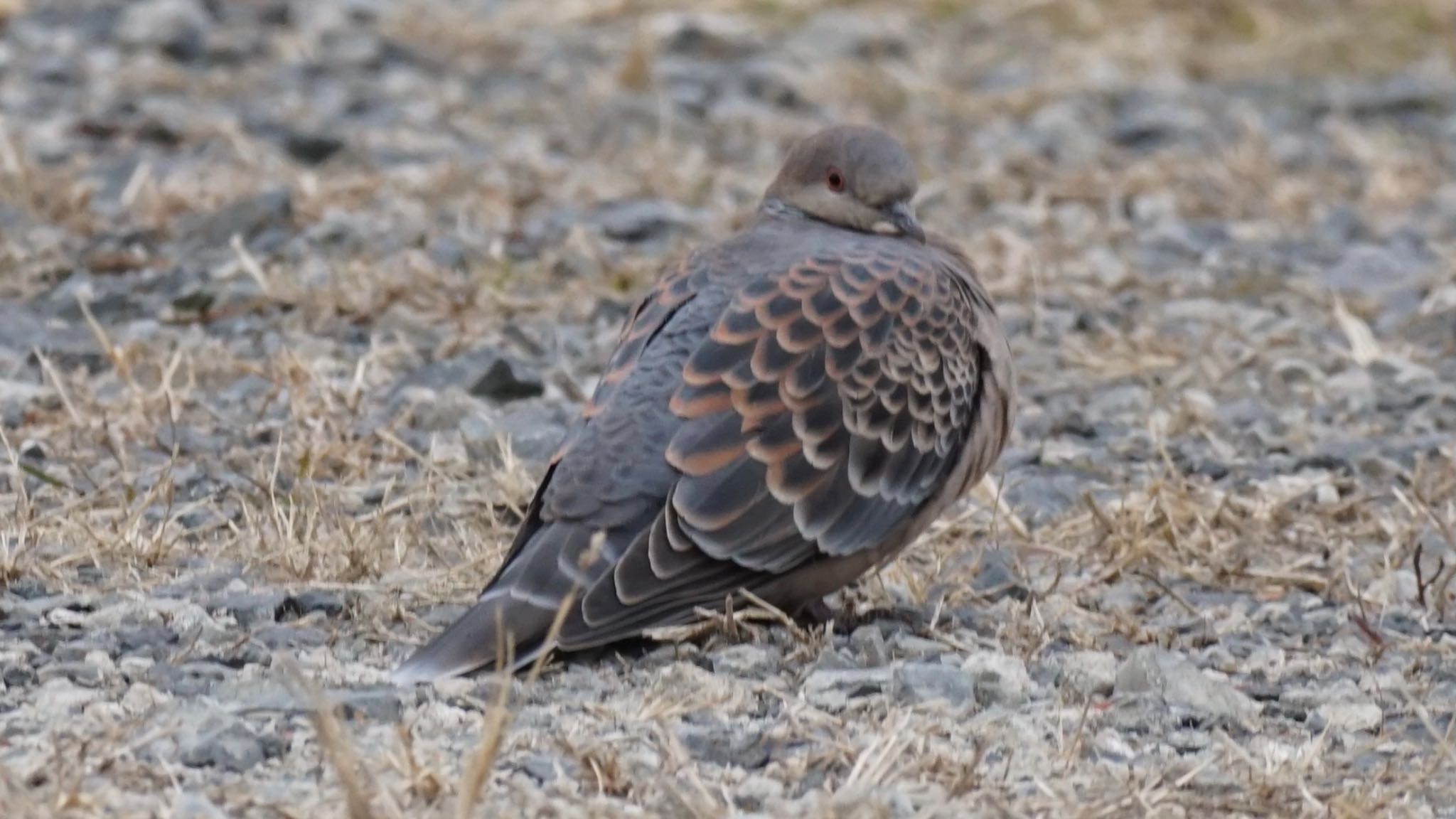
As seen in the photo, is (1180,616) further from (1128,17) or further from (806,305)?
(1128,17)

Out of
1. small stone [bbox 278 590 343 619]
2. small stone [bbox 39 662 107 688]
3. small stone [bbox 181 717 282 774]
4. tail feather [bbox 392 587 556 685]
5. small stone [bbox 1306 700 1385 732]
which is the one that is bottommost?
small stone [bbox 1306 700 1385 732]

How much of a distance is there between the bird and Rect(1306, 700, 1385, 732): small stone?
0.90 metres

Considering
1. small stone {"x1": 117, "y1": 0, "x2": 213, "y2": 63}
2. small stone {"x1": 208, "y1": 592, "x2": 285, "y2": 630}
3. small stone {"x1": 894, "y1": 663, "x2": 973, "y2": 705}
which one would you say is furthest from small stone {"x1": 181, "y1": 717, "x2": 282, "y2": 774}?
A: small stone {"x1": 117, "y1": 0, "x2": 213, "y2": 63}

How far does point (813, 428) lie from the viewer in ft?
15.3

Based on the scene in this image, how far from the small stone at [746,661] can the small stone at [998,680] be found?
0.34m

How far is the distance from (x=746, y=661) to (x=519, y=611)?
0.43 m

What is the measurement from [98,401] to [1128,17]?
707 centimetres

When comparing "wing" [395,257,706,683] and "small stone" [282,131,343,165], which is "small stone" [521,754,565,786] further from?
"small stone" [282,131,343,165]

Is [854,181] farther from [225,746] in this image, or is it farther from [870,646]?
[225,746]

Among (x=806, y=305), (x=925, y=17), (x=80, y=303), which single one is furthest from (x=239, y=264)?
(x=925, y=17)

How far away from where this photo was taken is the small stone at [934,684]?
4152 mm

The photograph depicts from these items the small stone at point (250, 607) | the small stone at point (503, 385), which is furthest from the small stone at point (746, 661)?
the small stone at point (503, 385)

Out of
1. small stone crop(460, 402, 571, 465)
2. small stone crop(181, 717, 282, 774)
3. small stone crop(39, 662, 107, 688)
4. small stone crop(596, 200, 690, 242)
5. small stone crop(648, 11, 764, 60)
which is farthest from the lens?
small stone crop(648, 11, 764, 60)

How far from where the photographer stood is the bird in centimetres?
436
